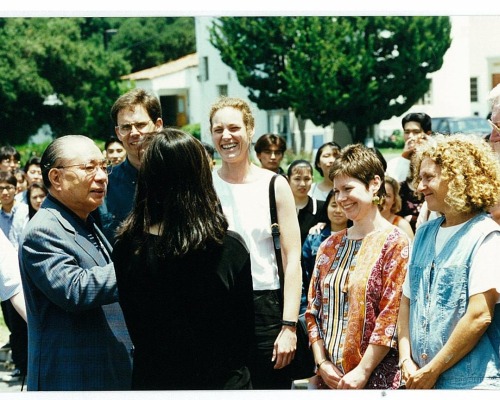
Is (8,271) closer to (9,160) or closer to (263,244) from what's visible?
(263,244)

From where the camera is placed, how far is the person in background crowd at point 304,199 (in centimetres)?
641

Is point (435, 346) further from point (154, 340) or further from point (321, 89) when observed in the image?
point (321, 89)

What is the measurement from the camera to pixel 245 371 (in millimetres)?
2898

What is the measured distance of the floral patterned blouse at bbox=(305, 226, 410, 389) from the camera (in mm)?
3438

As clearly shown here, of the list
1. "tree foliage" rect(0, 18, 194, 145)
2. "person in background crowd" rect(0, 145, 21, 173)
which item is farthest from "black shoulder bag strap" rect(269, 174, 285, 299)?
"tree foliage" rect(0, 18, 194, 145)

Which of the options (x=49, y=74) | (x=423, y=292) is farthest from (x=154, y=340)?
A: (x=49, y=74)

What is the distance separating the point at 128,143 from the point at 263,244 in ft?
3.51

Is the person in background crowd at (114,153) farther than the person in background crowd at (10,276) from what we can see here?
Yes

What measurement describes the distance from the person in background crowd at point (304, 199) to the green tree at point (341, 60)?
29050 mm

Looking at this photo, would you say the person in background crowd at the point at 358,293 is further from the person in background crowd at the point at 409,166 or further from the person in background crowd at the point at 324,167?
the person in background crowd at the point at 324,167

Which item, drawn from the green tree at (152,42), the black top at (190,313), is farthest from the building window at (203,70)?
the black top at (190,313)

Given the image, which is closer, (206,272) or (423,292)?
(206,272)

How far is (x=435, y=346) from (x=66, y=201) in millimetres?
1646

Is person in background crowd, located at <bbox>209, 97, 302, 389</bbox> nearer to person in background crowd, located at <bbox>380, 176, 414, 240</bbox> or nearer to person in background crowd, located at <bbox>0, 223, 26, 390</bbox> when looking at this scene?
person in background crowd, located at <bbox>0, 223, 26, 390</bbox>
